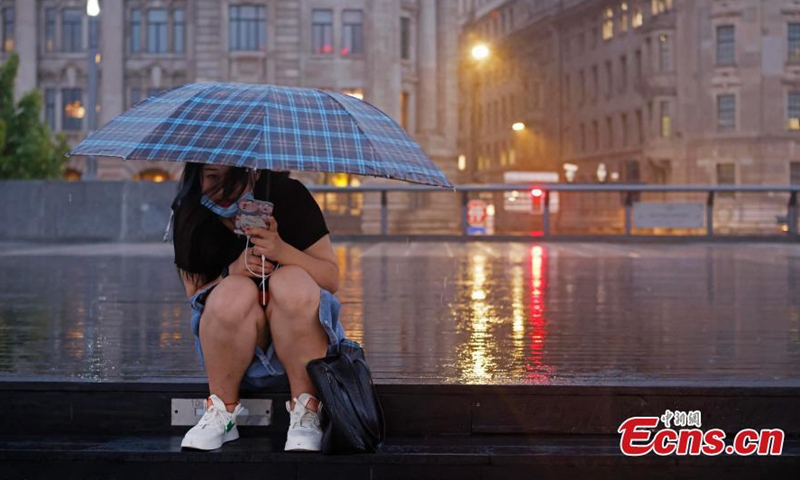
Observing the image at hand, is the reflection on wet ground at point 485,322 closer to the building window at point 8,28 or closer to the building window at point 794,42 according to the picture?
the building window at point 8,28

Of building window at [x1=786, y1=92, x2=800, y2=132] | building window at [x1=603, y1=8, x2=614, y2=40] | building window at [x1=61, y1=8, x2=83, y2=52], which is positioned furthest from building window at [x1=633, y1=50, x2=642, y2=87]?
building window at [x1=61, y1=8, x2=83, y2=52]

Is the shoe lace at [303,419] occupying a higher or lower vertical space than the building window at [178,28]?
lower

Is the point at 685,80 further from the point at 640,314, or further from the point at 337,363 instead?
the point at 337,363

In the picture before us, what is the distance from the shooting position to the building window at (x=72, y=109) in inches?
2012

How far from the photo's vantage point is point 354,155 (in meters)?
4.41

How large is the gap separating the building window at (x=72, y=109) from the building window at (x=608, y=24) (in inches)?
1268

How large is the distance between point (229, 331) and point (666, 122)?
191ft

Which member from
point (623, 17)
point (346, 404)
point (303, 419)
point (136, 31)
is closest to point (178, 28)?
point (136, 31)

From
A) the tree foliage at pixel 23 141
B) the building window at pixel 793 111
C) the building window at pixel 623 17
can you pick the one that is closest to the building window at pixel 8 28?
the tree foliage at pixel 23 141

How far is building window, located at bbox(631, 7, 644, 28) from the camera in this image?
6344 cm

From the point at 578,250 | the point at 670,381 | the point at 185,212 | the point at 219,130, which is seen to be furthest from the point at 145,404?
the point at 578,250

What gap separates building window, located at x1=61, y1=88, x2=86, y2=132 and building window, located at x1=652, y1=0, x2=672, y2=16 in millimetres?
30725

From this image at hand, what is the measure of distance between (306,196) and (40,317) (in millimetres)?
4364

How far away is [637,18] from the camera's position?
6406 centimetres
